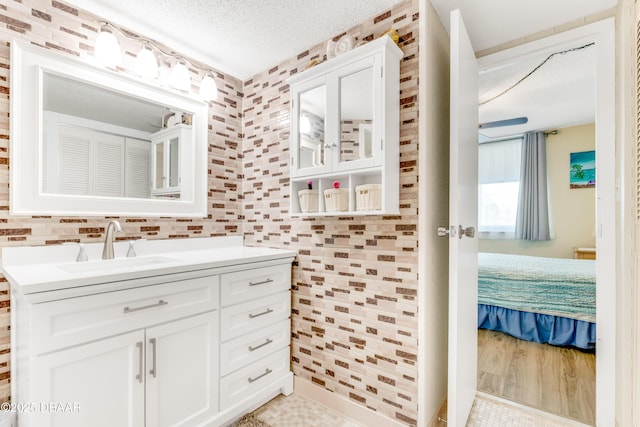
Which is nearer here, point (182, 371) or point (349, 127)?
point (182, 371)

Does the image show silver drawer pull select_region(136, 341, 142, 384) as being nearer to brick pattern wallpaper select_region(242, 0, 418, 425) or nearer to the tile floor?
the tile floor

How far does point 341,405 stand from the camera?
5.97ft

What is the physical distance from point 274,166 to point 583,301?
2.76 metres

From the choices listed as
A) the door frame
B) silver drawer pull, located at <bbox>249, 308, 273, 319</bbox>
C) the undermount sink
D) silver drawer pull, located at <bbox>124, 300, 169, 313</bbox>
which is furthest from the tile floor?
the undermount sink

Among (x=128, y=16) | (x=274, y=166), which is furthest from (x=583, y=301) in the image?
(x=128, y=16)

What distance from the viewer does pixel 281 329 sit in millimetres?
1983

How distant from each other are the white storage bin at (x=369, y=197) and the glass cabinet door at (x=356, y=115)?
15 centimetres

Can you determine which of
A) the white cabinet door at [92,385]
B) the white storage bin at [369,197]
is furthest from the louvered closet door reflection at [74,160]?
the white storage bin at [369,197]

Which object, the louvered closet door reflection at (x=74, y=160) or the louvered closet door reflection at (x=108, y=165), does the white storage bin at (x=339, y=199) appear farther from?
the louvered closet door reflection at (x=74, y=160)

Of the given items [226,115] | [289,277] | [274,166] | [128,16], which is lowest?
[289,277]

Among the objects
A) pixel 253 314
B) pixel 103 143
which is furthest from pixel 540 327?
pixel 103 143

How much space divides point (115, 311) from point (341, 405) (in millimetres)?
1325

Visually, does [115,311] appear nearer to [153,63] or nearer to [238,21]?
[153,63]

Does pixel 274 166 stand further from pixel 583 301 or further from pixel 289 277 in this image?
pixel 583 301
